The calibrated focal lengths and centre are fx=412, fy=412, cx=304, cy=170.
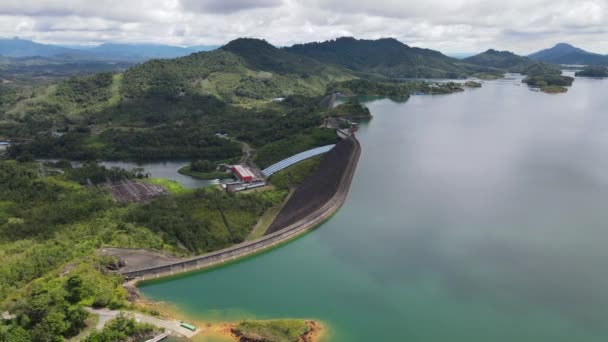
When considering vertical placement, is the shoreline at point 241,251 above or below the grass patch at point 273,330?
above

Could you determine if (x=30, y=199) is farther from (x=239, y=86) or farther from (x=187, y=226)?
(x=239, y=86)

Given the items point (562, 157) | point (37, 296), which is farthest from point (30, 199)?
point (562, 157)

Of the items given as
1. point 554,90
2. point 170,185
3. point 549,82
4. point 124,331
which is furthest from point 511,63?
point 124,331

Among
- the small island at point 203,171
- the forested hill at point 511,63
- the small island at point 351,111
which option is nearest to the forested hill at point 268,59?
the small island at point 351,111

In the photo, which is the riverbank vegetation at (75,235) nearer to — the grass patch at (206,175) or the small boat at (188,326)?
the small boat at (188,326)

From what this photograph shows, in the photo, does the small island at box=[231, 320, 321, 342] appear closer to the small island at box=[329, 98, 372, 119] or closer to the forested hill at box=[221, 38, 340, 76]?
the small island at box=[329, 98, 372, 119]

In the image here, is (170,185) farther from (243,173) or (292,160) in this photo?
(292,160)

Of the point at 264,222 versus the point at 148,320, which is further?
the point at 264,222
